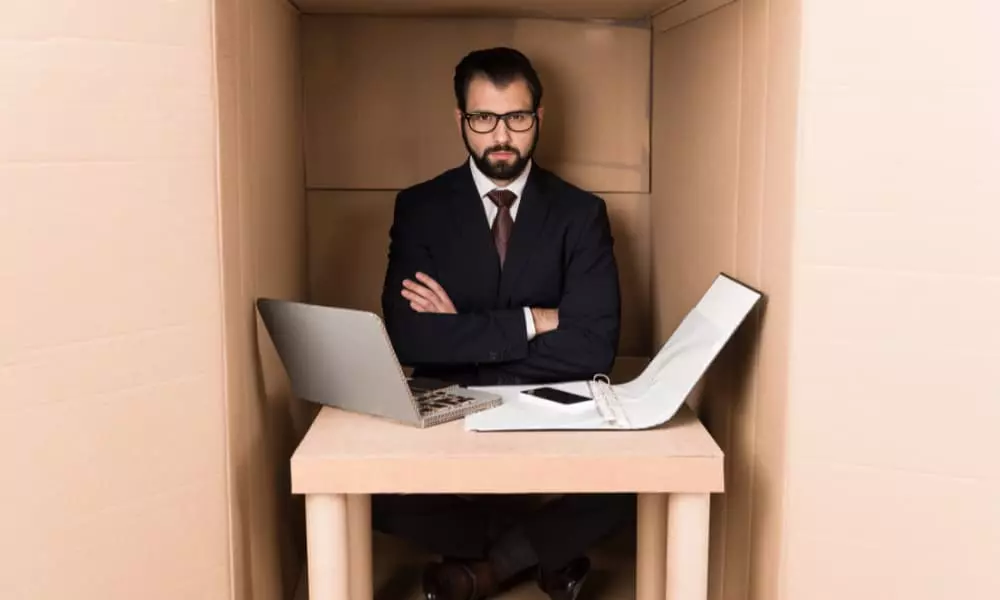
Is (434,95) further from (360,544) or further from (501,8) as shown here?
(360,544)

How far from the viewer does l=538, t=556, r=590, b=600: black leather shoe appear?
1.98 m

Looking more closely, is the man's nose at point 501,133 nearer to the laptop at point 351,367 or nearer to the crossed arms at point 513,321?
the crossed arms at point 513,321

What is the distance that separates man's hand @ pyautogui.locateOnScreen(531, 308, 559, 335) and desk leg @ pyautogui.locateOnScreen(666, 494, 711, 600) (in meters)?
0.55

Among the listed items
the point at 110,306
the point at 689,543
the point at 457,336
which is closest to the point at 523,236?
the point at 457,336

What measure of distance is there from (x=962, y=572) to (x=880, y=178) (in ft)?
1.80

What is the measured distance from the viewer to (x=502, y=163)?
204cm

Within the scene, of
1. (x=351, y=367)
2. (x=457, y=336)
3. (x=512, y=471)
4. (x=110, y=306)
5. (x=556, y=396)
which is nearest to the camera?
(x=110, y=306)

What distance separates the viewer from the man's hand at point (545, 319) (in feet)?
6.53

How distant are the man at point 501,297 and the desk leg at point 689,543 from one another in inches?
18.7

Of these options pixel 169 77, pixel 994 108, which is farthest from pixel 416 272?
pixel 994 108

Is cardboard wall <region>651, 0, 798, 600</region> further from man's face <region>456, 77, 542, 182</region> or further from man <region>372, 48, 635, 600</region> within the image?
man's face <region>456, 77, 542, 182</region>

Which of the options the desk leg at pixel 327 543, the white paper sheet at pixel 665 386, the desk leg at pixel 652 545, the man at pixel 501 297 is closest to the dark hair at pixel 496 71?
the man at pixel 501 297

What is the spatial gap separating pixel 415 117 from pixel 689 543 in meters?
1.26

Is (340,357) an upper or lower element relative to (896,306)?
lower
